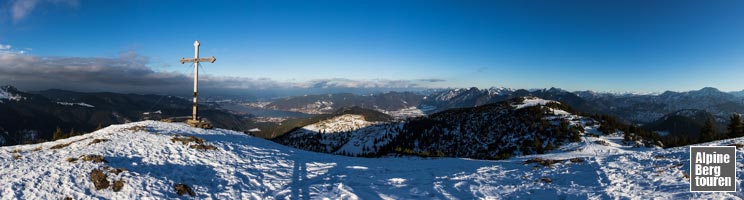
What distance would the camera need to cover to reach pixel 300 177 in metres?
16.0

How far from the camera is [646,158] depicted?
18.5 m

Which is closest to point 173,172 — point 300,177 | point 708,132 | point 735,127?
point 300,177

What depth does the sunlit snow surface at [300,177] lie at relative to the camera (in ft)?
39.7

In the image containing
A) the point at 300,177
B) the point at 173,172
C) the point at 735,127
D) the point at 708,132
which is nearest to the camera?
the point at 173,172

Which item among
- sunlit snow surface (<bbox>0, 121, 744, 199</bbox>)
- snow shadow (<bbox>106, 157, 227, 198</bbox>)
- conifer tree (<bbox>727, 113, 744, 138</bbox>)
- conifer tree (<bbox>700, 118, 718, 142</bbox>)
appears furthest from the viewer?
conifer tree (<bbox>700, 118, 718, 142</bbox>)

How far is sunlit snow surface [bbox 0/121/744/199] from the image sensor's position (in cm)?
1209

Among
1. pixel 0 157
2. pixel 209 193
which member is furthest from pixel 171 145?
pixel 209 193

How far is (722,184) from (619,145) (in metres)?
57.8

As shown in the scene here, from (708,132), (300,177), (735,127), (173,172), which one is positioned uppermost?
(173,172)

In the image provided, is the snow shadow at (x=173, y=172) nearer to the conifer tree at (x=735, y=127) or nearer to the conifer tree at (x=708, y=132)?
the conifer tree at (x=735, y=127)

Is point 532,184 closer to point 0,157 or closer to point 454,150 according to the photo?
point 0,157

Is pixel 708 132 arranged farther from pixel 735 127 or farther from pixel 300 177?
pixel 300 177

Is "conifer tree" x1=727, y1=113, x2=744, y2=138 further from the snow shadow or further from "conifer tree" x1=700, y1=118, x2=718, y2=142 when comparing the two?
the snow shadow

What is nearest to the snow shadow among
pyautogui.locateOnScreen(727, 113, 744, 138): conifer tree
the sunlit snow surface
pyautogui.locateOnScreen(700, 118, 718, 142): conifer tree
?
the sunlit snow surface
